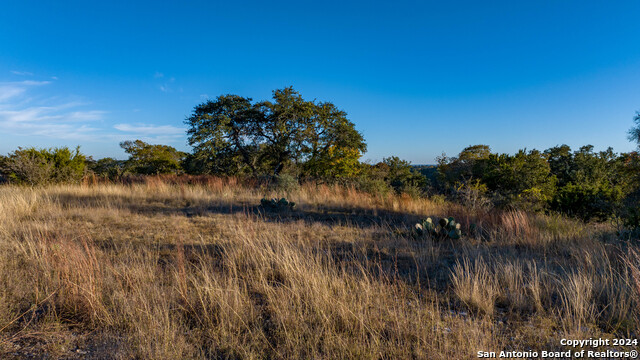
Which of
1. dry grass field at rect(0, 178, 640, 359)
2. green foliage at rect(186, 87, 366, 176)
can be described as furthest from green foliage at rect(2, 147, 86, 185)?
dry grass field at rect(0, 178, 640, 359)

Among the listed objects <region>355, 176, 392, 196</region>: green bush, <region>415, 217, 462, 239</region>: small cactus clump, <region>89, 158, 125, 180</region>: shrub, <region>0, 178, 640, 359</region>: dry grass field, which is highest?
<region>89, 158, 125, 180</region>: shrub

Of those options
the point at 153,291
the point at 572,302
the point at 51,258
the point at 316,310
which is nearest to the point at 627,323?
the point at 572,302

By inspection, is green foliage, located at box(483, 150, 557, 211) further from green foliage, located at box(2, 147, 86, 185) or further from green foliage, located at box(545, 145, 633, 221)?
green foliage, located at box(2, 147, 86, 185)

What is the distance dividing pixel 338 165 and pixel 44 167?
1219 cm

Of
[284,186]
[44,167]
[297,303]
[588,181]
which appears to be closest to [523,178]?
[588,181]

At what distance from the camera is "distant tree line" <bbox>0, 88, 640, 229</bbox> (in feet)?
32.4

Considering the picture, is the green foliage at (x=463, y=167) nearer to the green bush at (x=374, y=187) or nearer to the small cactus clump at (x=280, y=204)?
the green bush at (x=374, y=187)

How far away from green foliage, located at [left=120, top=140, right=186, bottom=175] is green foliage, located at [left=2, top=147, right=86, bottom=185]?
374 inches

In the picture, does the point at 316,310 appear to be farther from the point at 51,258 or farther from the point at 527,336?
the point at 51,258

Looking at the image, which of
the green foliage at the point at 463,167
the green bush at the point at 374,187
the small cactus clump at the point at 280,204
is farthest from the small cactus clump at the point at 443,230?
the green foliage at the point at 463,167

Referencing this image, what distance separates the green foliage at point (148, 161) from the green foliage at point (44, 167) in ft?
31.2

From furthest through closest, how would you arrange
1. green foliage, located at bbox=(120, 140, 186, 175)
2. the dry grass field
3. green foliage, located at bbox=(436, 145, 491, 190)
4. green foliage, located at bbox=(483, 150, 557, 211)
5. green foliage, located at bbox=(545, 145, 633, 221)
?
green foliage, located at bbox=(120, 140, 186, 175) → green foliage, located at bbox=(436, 145, 491, 190) → green foliage, located at bbox=(483, 150, 557, 211) → green foliage, located at bbox=(545, 145, 633, 221) → the dry grass field

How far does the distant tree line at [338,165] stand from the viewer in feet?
32.4

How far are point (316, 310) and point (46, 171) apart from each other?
1409 cm
